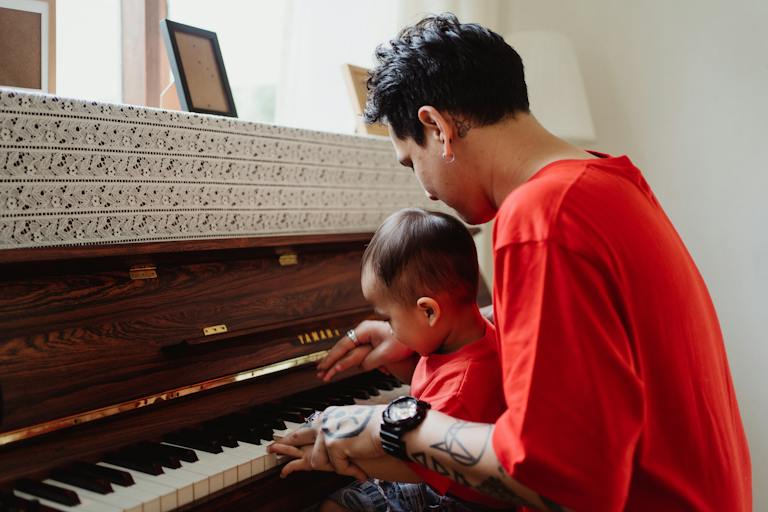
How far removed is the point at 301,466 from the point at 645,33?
8.30 ft

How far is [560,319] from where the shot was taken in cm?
88

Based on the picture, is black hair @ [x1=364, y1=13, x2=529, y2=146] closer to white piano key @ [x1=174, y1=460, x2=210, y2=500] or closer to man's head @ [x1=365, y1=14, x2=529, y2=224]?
man's head @ [x1=365, y1=14, x2=529, y2=224]

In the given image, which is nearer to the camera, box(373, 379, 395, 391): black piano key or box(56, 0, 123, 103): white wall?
box(373, 379, 395, 391): black piano key

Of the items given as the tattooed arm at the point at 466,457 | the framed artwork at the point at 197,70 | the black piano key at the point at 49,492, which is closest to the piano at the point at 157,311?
the black piano key at the point at 49,492

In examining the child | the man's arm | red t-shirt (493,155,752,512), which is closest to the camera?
red t-shirt (493,155,752,512)

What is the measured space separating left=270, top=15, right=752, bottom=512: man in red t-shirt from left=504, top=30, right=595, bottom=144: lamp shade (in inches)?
63.4

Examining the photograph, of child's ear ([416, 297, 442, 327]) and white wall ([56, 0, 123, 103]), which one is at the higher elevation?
white wall ([56, 0, 123, 103])

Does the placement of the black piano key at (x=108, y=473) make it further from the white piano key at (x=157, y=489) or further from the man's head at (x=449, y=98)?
the man's head at (x=449, y=98)

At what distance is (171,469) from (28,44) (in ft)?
3.34

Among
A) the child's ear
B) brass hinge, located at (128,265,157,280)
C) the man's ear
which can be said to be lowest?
the child's ear

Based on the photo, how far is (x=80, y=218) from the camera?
4.43 ft

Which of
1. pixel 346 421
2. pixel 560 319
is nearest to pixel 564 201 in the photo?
pixel 560 319

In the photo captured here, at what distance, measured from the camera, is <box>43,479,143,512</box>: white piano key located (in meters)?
1.05

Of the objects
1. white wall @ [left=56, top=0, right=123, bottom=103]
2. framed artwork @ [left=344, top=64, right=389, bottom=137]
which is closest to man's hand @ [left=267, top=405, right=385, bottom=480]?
framed artwork @ [left=344, top=64, right=389, bottom=137]
